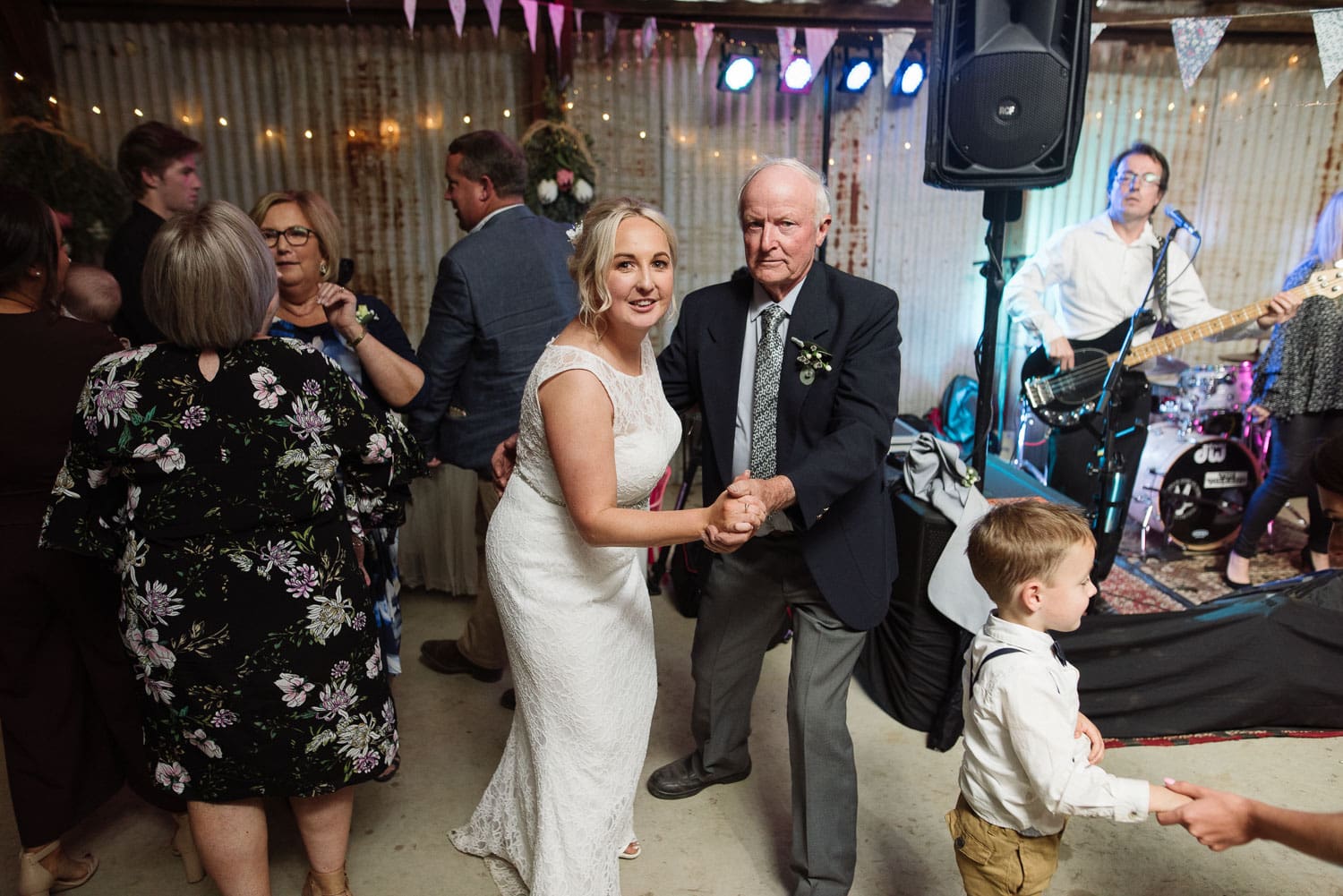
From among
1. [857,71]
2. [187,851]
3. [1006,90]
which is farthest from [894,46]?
[187,851]

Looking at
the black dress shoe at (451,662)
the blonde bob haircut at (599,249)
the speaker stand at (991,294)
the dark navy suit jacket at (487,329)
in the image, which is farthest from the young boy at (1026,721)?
the black dress shoe at (451,662)

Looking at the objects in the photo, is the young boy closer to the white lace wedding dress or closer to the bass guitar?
the white lace wedding dress

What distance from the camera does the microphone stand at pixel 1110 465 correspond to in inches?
150

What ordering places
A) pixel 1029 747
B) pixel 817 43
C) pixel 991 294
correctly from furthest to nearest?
pixel 817 43 < pixel 991 294 < pixel 1029 747

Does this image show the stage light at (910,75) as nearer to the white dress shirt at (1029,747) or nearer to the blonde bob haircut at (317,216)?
the blonde bob haircut at (317,216)

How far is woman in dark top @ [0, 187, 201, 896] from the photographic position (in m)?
2.07

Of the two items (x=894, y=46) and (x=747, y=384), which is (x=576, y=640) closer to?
(x=747, y=384)

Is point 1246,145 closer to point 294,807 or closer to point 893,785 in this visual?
point 893,785

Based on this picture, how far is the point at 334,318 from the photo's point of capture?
2.48 m

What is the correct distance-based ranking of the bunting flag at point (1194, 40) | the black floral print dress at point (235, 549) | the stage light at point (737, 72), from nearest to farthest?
the black floral print dress at point (235, 549)
the bunting flag at point (1194, 40)
the stage light at point (737, 72)

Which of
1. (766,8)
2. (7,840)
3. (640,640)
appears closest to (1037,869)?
(640,640)

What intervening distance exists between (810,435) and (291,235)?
4.94 ft

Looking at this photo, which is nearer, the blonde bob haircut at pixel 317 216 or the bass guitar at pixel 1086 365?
the blonde bob haircut at pixel 317 216

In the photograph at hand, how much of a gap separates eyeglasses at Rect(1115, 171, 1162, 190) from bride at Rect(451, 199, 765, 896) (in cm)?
315
